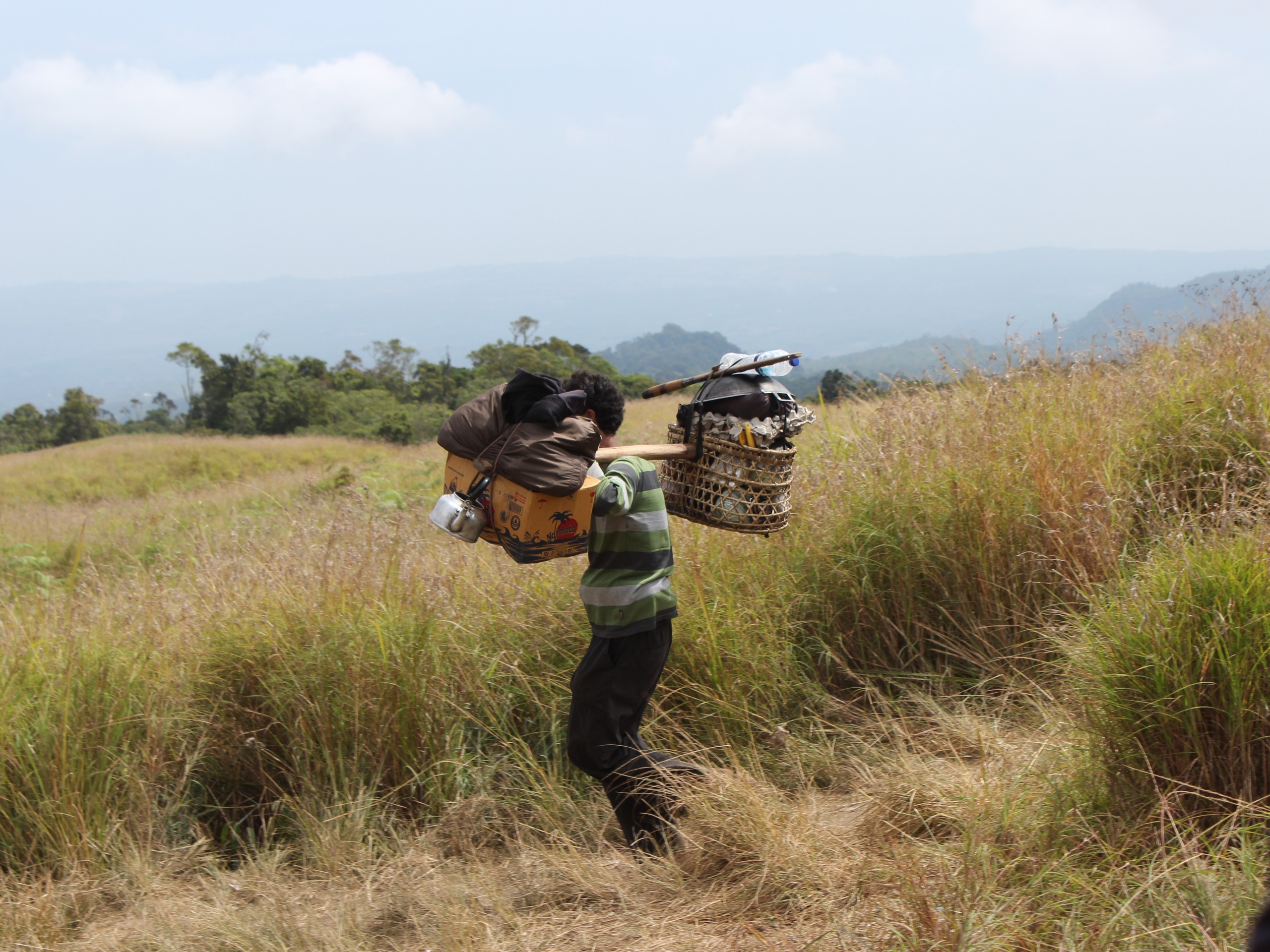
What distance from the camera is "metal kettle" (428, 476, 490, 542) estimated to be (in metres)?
2.29

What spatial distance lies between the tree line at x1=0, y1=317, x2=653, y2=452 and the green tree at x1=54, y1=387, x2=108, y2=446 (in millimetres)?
46

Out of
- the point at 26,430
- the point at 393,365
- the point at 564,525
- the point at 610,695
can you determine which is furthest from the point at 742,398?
the point at 26,430

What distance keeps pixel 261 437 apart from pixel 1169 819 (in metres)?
26.2

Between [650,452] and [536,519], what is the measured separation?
480 millimetres

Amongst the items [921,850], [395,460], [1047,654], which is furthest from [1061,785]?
[395,460]

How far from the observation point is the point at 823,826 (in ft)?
8.83

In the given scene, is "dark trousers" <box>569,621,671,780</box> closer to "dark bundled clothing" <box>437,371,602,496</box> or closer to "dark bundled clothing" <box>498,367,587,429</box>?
"dark bundled clothing" <box>437,371,602,496</box>

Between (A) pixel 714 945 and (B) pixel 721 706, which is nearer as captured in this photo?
(A) pixel 714 945

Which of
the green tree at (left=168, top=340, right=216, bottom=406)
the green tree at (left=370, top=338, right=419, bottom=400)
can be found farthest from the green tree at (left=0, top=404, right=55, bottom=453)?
the green tree at (left=370, top=338, right=419, bottom=400)

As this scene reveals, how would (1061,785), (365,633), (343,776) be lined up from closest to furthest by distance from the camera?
(1061,785)
(343,776)
(365,633)

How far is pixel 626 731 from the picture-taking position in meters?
2.77

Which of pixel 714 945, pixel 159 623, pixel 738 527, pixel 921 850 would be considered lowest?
pixel 714 945

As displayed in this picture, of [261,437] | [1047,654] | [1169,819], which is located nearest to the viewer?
[1169,819]

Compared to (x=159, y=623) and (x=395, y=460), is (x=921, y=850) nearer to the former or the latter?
(x=159, y=623)
